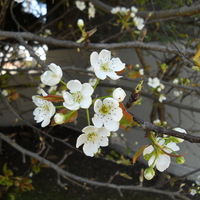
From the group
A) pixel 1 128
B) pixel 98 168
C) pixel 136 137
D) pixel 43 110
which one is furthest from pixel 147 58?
pixel 43 110

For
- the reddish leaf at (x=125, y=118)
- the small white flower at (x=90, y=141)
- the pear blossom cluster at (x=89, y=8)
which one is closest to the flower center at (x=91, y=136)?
the small white flower at (x=90, y=141)

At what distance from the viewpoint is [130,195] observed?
290 cm

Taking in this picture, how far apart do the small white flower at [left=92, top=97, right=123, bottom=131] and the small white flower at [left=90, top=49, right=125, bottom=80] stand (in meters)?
0.07

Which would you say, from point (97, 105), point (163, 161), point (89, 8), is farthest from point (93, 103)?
point (89, 8)

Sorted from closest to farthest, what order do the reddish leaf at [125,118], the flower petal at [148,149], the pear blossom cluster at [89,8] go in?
the reddish leaf at [125,118] < the flower petal at [148,149] < the pear blossom cluster at [89,8]

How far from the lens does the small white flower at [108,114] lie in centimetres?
59

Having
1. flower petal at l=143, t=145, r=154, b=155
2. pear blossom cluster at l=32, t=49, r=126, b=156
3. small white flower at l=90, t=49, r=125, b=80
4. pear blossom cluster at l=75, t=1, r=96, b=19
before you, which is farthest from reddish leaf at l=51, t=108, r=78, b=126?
pear blossom cluster at l=75, t=1, r=96, b=19

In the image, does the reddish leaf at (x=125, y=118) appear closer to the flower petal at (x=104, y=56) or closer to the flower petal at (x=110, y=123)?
the flower petal at (x=110, y=123)

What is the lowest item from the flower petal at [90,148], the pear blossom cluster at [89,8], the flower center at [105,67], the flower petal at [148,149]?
the pear blossom cluster at [89,8]

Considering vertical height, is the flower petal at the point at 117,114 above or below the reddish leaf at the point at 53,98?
below

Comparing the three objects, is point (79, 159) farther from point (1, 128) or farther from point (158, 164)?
point (158, 164)

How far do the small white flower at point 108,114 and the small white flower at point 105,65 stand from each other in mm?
67

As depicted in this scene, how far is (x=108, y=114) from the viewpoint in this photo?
0.60m

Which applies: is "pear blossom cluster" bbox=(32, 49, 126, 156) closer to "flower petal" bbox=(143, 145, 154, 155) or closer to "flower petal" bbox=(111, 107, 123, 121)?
"flower petal" bbox=(111, 107, 123, 121)
